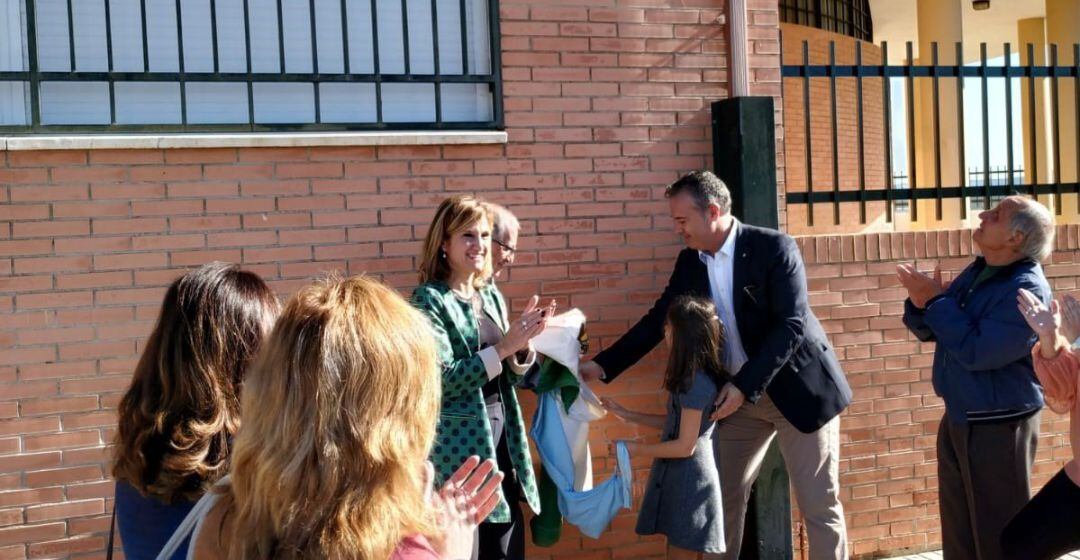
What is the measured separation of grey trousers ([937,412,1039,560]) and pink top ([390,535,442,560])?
9.61 feet

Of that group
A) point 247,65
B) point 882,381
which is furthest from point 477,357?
point 882,381

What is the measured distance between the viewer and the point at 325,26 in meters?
4.51

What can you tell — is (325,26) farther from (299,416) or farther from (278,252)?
(299,416)

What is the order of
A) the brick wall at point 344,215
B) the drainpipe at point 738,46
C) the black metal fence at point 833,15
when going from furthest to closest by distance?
the black metal fence at point 833,15 < the drainpipe at point 738,46 < the brick wall at point 344,215

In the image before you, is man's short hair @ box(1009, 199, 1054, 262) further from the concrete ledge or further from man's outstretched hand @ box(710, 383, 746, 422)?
the concrete ledge

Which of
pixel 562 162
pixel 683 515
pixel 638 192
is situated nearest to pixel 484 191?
pixel 562 162

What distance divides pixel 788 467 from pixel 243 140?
8.86 feet

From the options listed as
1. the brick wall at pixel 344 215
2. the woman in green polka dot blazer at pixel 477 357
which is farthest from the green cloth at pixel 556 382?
the brick wall at pixel 344 215

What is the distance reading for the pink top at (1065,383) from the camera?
3605mm

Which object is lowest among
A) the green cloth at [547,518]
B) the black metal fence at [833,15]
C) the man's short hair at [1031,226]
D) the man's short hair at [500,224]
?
the green cloth at [547,518]

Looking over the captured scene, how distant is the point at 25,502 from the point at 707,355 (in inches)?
108

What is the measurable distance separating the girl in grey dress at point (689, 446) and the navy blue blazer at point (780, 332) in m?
0.19

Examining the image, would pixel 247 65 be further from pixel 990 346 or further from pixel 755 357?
pixel 990 346

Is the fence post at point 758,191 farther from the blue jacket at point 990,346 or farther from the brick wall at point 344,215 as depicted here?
the blue jacket at point 990,346
